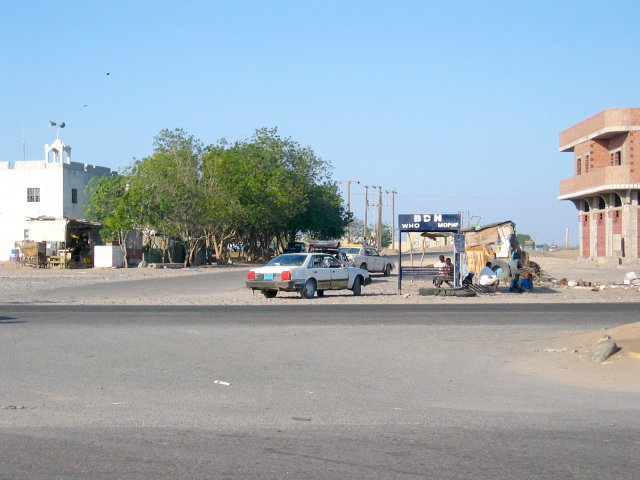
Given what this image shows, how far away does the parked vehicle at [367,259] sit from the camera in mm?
44094

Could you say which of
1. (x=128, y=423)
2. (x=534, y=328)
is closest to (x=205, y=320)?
(x=534, y=328)

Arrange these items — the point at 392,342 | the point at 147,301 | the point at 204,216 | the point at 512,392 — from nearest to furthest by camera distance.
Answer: the point at 512,392
the point at 392,342
the point at 147,301
the point at 204,216

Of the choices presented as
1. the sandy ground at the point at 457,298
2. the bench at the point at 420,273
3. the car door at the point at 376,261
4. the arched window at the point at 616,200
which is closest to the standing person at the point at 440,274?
the bench at the point at 420,273

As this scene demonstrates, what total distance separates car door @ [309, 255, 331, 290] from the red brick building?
28.5m

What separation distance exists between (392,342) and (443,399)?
18.9 ft

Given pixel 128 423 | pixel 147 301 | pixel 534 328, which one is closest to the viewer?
pixel 128 423

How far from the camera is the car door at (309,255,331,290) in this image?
29.1 meters

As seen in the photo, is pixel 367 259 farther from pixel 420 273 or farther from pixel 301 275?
pixel 301 275

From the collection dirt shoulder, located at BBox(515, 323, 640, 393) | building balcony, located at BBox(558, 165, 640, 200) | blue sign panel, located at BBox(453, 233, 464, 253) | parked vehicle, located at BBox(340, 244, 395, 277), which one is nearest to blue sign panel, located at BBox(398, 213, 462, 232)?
blue sign panel, located at BBox(453, 233, 464, 253)

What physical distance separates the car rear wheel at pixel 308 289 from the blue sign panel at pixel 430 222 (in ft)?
14.4

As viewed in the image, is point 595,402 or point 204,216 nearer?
point 595,402

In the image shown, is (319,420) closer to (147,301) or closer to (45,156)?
(147,301)

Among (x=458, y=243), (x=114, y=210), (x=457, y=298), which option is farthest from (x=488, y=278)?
(x=114, y=210)

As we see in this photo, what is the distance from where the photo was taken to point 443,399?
1062 cm
